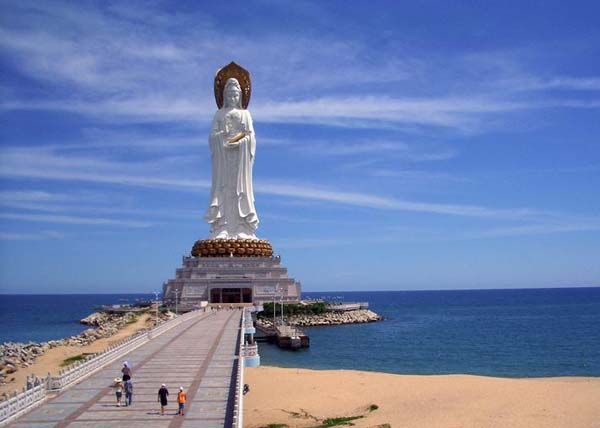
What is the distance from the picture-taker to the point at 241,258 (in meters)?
48.4

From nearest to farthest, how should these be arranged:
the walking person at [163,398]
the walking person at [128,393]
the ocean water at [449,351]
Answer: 1. the walking person at [163,398]
2. the walking person at [128,393]
3. the ocean water at [449,351]

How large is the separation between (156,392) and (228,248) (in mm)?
33217

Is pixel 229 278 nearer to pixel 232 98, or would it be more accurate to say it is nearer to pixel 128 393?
pixel 232 98

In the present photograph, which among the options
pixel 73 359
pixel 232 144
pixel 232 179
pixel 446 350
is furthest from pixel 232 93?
pixel 73 359

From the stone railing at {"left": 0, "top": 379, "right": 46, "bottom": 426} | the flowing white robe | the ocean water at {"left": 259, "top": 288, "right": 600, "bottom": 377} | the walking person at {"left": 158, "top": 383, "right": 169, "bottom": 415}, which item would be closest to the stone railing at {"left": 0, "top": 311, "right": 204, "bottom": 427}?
the stone railing at {"left": 0, "top": 379, "right": 46, "bottom": 426}

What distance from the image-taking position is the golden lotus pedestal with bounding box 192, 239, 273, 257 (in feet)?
160

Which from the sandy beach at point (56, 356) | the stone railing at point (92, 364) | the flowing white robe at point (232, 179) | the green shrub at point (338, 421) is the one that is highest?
the flowing white robe at point (232, 179)

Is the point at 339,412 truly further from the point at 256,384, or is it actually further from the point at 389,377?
the point at 389,377

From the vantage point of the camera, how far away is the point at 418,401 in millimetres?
18922

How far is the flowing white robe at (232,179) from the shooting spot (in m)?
50.8

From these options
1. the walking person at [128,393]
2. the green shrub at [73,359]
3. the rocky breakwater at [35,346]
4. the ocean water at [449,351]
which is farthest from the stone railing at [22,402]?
the ocean water at [449,351]

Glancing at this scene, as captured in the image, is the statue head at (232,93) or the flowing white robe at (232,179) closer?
the flowing white robe at (232,179)

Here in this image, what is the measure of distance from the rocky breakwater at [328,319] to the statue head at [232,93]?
641 inches

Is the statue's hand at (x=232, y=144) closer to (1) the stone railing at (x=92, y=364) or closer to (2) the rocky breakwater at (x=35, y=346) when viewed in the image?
(2) the rocky breakwater at (x=35, y=346)
